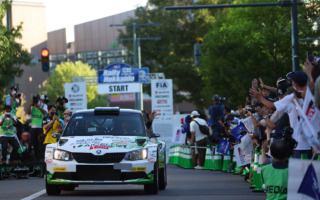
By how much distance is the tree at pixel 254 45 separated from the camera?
51.6m

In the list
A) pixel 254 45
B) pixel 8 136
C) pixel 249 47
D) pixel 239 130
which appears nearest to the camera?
pixel 239 130

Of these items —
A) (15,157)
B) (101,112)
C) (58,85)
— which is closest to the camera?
(101,112)

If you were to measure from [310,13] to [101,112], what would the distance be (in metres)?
37.0

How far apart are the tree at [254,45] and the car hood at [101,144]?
114 ft

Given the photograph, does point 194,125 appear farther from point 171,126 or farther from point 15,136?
point 171,126

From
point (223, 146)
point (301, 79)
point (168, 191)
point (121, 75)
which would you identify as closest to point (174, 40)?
point (121, 75)

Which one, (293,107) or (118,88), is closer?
(293,107)

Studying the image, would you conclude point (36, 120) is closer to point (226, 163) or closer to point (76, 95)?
point (226, 163)

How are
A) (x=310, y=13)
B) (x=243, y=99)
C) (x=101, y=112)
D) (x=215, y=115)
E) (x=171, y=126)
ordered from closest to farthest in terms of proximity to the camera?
(x=101, y=112) < (x=215, y=115) < (x=171, y=126) < (x=310, y=13) < (x=243, y=99)

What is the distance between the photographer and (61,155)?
15070 mm

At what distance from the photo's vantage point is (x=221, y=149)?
2422 centimetres

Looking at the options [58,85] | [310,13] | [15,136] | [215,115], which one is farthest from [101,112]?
[58,85]

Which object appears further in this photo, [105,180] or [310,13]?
[310,13]

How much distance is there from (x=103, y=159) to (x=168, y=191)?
1.85m
